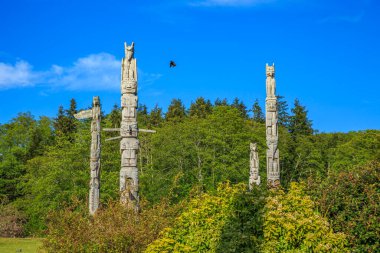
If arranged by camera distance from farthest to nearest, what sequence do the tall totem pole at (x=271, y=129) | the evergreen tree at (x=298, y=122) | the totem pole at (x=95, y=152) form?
1. the evergreen tree at (x=298, y=122)
2. the tall totem pole at (x=271, y=129)
3. the totem pole at (x=95, y=152)

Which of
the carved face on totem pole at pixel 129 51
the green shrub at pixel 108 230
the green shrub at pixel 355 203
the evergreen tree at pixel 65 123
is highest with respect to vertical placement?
the evergreen tree at pixel 65 123

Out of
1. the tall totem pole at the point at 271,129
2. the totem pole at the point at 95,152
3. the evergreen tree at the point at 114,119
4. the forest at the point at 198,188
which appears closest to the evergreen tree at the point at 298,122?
the forest at the point at 198,188

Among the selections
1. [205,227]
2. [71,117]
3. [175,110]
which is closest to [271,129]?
[205,227]

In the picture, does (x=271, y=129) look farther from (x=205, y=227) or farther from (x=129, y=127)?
(x=205, y=227)

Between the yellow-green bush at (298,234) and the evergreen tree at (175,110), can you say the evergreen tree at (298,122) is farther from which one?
the yellow-green bush at (298,234)

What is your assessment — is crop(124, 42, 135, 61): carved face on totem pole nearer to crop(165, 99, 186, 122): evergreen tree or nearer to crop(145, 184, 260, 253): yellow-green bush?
crop(145, 184, 260, 253): yellow-green bush

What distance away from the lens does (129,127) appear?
48.6 ft

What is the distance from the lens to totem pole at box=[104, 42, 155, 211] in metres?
14.6

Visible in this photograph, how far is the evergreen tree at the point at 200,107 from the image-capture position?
65825mm

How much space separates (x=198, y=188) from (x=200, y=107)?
180 ft

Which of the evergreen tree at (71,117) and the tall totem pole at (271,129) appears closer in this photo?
the tall totem pole at (271,129)

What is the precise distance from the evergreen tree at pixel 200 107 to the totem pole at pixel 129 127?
49250mm

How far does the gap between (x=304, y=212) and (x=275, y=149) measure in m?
15.9

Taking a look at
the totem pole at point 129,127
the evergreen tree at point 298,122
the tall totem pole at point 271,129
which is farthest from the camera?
the evergreen tree at point 298,122
